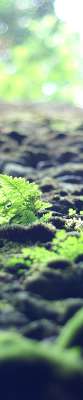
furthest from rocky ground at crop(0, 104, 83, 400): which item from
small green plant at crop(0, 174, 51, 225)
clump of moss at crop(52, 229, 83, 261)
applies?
small green plant at crop(0, 174, 51, 225)

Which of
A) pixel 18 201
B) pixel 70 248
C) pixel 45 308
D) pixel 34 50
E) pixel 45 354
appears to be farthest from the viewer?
pixel 34 50

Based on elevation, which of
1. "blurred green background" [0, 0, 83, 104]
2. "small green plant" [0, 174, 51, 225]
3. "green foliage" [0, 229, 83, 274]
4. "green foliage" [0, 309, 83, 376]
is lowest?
"green foliage" [0, 309, 83, 376]

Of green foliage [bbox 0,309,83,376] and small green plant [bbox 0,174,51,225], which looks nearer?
green foliage [bbox 0,309,83,376]

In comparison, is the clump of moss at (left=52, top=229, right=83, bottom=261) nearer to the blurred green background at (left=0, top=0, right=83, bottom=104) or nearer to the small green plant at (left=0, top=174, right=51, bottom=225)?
the small green plant at (left=0, top=174, right=51, bottom=225)

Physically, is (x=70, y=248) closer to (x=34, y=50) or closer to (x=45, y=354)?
(x=45, y=354)

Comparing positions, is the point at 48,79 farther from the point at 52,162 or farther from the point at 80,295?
the point at 80,295

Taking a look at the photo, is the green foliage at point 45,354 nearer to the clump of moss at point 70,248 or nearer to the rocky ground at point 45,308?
the rocky ground at point 45,308

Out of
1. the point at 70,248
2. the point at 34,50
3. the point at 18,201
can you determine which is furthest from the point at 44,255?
the point at 34,50

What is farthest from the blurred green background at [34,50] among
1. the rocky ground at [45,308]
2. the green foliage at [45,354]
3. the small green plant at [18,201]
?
the green foliage at [45,354]
